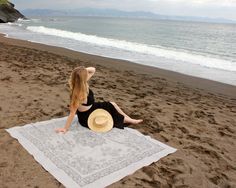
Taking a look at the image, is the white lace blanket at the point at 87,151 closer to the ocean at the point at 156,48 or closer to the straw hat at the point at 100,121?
the straw hat at the point at 100,121

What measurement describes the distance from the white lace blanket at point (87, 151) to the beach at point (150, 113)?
0.41 ft

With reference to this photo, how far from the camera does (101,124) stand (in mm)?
4562

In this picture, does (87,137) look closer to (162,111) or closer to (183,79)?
(162,111)

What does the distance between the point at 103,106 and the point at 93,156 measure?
118cm

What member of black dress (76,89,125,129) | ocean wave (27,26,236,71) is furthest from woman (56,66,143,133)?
ocean wave (27,26,236,71)

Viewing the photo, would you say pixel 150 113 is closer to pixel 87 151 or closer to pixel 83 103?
pixel 83 103

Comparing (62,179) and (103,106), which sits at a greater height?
(103,106)

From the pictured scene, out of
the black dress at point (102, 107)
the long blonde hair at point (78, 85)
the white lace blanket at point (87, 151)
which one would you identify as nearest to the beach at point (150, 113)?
the white lace blanket at point (87, 151)

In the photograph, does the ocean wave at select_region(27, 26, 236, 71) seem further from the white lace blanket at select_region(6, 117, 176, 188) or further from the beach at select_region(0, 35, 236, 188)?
the white lace blanket at select_region(6, 117, 176, 188)

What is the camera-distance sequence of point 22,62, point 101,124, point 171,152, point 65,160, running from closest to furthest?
point 65,160 → point 171,152 → point 101,124 → point 22,62

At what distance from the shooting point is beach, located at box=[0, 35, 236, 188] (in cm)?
354

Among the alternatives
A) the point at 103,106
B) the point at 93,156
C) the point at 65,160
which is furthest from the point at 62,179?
the point at 103,106

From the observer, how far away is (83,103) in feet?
15.1

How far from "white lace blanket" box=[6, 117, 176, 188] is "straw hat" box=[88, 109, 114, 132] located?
0.35ft
